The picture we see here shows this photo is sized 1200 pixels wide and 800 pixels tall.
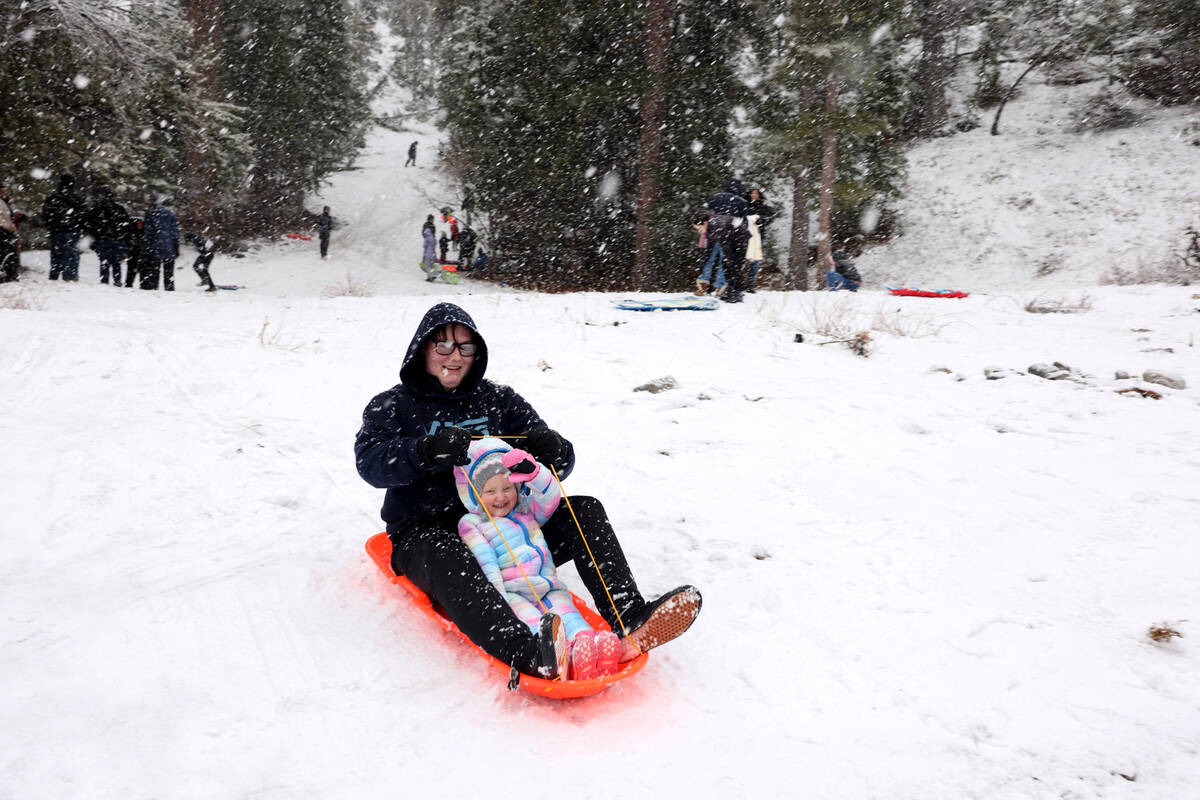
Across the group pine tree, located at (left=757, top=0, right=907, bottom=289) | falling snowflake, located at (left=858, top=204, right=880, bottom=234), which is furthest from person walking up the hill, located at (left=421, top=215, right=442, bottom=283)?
falling snowflake, located at (left=858, top=204, right=880, bottom=234)

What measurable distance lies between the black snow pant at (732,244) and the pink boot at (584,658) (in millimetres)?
9236

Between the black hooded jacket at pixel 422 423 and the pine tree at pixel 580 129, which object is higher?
the pine tree at pixel 580 129

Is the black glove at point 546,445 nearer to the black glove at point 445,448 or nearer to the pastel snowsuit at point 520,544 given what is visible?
the pastel snowsuit at point 520,544

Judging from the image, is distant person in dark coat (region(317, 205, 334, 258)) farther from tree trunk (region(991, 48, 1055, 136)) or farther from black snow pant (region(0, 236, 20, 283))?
tree trunk (region(991, 48, 1055, 136))

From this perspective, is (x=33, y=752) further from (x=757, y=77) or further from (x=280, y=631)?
(x=757, y=77)

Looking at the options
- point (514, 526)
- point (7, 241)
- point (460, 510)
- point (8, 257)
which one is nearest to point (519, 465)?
point (514, 526)

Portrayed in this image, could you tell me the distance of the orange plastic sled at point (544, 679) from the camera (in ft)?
7.56

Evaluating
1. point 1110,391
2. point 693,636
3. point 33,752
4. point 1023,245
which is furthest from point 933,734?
point 1023,245

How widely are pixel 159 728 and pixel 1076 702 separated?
2.79 m

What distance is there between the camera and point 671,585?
10.7ft

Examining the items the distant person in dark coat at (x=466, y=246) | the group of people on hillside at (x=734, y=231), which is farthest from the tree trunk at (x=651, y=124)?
the distant person in dark coat at (x=466, y=246)

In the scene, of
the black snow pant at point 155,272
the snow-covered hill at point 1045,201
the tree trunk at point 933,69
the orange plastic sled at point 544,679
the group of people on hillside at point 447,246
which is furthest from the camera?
the tree trunk at point 933,69

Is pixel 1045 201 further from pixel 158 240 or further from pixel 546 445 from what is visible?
pixel 546 445

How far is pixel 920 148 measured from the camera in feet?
80.3
